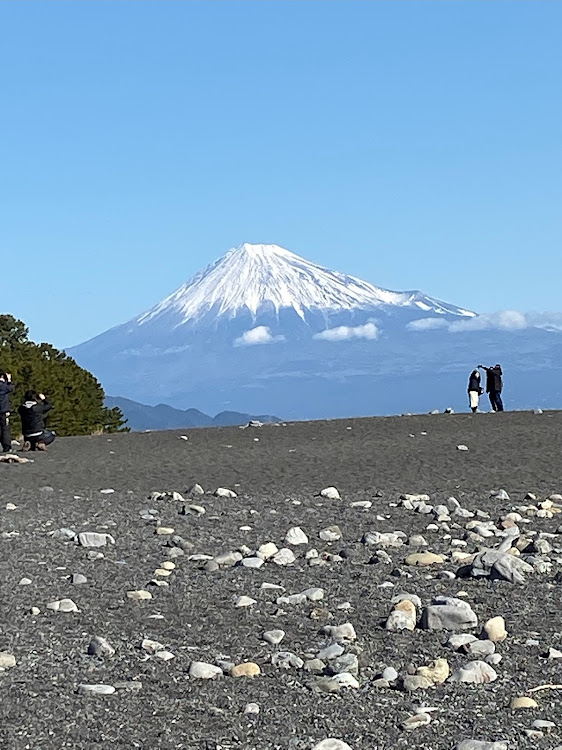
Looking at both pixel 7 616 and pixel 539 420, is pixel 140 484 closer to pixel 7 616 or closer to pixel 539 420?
pixel 7 616

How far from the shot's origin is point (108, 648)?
7.10 m

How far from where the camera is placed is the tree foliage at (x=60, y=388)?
35.4 meters

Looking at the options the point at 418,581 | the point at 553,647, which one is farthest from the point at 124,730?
the point at 418,581

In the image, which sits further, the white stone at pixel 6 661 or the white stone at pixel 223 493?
the white stone at pixel 223 493

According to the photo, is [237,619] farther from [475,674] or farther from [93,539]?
[93,539]

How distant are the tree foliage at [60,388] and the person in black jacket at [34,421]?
24.2 feet

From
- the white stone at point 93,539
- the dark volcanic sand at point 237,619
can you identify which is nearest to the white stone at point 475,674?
the dark volcanic sand at point 237,619

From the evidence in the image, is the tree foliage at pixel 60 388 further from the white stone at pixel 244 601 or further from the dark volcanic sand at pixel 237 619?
the white stone at pixel 244 601

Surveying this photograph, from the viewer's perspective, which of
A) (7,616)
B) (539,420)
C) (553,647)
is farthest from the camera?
(539,420)

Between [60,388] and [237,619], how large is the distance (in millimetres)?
29433

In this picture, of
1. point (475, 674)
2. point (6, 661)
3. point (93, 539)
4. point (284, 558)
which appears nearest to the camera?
point (475, 674)

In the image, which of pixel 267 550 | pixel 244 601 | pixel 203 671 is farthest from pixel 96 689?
pixel 267 550

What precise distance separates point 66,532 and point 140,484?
588 cm

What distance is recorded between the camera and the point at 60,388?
36812 mm
